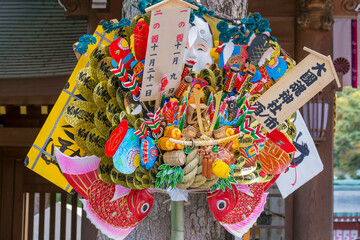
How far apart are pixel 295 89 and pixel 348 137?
1582 cm

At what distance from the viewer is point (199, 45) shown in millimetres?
1982

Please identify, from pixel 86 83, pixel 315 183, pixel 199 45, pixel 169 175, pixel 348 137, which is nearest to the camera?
pixel 169 175

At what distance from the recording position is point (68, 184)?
2.17 m

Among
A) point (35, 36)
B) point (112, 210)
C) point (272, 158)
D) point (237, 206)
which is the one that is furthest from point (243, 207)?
point (35, 36)

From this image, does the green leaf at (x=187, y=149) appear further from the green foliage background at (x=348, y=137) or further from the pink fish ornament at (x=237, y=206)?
the green foliage background at (x=348, y=137)

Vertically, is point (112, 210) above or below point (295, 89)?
below

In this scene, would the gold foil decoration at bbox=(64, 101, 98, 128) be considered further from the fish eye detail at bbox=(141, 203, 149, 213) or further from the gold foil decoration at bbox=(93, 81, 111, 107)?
the fish eye detail at bbox=(141, 203, 149, 213)

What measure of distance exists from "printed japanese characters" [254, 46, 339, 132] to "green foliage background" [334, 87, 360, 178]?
15798mm

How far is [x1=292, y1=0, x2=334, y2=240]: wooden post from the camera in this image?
539 cm

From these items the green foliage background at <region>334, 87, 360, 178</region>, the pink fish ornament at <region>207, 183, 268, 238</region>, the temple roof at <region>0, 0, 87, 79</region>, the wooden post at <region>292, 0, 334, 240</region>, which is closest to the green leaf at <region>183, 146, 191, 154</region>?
the pink fish ornament at <region>207, 183, 268, 238</region>

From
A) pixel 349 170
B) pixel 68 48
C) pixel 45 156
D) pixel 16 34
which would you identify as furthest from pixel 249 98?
pixel 349 170

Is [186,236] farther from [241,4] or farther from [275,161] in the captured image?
[241,4]

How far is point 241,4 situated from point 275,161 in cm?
76

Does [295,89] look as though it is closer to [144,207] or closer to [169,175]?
[169,175]
